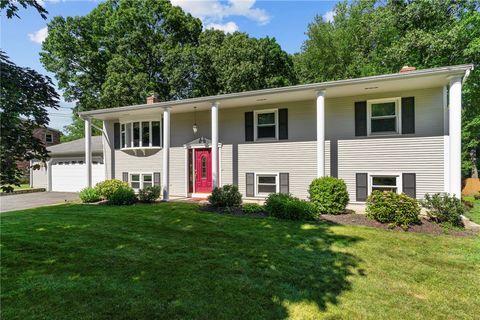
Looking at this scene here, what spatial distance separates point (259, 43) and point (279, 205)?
59.3 ft

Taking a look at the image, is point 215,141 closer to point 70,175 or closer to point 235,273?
point 235,273

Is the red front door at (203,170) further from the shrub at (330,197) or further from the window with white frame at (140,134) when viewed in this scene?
the shrub at (330,197)

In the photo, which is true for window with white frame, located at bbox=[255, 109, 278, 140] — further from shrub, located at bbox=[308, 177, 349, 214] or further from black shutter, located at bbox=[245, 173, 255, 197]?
shrub, located at bbox=[308, 177, 349, 214]

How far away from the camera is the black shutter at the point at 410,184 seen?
29.6 ft

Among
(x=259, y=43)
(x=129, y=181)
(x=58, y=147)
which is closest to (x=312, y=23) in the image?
(x=259, y=43)

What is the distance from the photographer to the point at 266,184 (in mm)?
11344

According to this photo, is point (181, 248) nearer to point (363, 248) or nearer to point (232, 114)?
point (363, 248)

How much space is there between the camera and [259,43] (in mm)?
22578

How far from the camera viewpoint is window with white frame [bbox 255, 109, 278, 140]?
11234 millimetres

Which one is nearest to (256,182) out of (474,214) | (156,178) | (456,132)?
(156,178)

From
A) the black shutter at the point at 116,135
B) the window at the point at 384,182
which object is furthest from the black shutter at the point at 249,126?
the black shutter at the point at 116,135

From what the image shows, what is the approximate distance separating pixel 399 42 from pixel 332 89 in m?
10.9

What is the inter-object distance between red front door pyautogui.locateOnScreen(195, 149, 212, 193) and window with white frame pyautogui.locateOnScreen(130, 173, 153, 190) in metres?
2.49

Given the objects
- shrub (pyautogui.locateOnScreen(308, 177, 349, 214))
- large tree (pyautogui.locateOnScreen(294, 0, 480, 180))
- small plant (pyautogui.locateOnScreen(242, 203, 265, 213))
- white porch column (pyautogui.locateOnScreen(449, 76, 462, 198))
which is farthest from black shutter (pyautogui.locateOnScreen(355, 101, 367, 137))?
large tree (pyautogui.locateOnScreen(294, 0, 480, 180))
